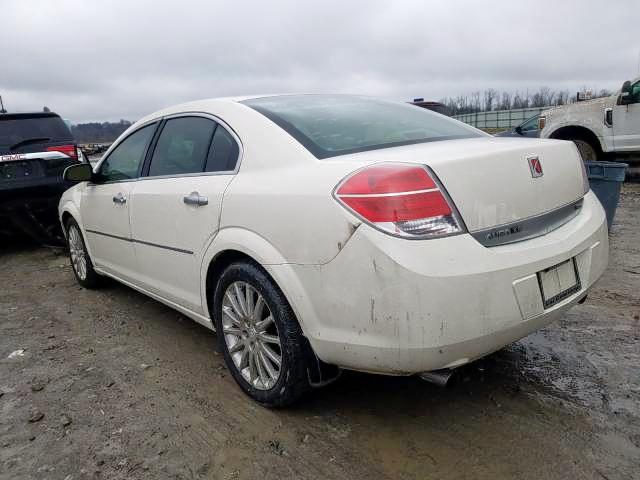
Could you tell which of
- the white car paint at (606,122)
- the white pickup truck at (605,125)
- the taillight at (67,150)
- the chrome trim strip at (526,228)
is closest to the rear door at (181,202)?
the chrome trim strip at (526,228)

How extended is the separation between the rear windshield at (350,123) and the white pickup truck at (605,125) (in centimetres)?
706

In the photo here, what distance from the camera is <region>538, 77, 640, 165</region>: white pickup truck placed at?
28.8 feet

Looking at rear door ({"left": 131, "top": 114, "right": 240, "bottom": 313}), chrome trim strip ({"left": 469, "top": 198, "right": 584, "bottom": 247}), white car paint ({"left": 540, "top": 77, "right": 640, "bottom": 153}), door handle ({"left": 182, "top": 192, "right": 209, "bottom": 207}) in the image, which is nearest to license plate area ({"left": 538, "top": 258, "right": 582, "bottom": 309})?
chrome trim strip ({"left": 469, "top": 198, "right": 584, "bottom": 247})

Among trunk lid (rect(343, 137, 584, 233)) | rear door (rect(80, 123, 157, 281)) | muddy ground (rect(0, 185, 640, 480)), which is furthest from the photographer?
rear door (rect(80, 123, 157, 281))

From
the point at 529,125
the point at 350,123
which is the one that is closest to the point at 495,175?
the point at 350,123

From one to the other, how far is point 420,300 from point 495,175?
0.65 meters

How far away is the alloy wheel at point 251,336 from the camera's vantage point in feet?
8.27

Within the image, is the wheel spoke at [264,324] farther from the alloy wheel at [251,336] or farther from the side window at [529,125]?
the side window at [529,125]

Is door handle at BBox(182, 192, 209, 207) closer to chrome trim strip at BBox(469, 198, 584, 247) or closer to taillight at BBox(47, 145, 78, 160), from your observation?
chrome trim strip at BBox(469, 198, 584, 247)

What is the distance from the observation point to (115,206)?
148 inches

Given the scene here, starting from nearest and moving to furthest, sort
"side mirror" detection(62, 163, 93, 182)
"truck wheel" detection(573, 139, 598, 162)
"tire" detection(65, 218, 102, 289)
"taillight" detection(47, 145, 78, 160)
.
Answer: "side mirror" detection(62, 163, 93, 182) → "tire" detection(65, 218, 102, 289) → "taillight" detection(47, 145, 78, 160) → "truck wheel" detection(573, 139, 598, 162)

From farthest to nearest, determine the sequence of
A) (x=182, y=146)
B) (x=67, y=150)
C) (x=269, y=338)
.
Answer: (x=67, y=150) < (x=182, y=146) < (x=269, y=338)

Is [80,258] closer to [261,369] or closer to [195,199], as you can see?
[195,199]

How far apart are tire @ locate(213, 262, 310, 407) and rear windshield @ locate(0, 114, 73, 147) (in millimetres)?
5023
